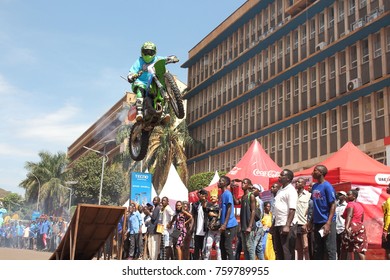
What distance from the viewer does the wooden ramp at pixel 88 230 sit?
10.7m

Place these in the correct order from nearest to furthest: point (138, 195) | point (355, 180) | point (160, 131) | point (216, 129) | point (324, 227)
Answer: point (324, 227) → point (355, 180) → point (138, 195) → point (160, 131) → point (216, 129)

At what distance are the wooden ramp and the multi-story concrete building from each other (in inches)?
761

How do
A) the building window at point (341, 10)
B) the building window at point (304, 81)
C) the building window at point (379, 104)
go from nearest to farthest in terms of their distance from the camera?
the building window at point (379, 104) < the building window at point (341, 10) < the building window at point (304, 81)

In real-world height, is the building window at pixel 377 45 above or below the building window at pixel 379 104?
above

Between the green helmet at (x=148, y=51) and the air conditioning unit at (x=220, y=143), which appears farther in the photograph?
the air conditioning unit at (x=220, y=143)

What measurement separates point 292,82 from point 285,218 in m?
30.8

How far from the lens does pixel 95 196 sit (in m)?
40.5

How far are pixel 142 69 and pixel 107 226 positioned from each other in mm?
3526

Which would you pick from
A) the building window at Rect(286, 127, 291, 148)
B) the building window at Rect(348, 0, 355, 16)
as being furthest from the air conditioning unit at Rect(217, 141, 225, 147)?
the building window at Rect(348, 0, 355, 16)

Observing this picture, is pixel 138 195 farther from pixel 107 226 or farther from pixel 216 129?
pixel 216 129

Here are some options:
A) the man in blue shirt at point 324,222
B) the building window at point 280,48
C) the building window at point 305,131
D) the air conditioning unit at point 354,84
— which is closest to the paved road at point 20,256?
the man in blue shirt at point 324,222

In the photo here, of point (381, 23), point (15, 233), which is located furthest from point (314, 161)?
point (15, 233)

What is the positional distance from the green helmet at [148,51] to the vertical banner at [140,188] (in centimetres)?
1304

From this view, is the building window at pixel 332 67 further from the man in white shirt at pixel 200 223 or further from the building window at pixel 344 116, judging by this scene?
the man in white shirt at pixel 200 223
